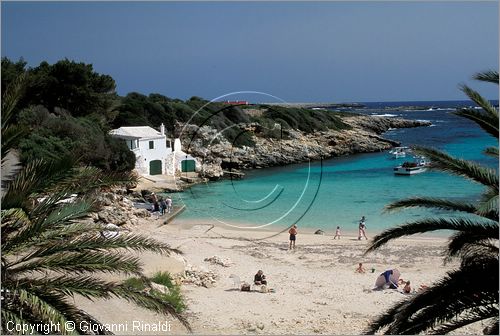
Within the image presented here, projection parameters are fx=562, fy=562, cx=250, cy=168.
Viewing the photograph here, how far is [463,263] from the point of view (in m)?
7.43

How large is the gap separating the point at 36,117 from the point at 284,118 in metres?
38.8

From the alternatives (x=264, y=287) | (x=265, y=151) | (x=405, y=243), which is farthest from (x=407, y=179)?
(x=264, y=287)

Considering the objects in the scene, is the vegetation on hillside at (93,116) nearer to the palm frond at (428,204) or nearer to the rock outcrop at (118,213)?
the rock outcrop at (118,213)

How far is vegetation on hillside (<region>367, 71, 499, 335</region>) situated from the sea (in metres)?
12.4

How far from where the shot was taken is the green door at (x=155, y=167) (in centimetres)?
4156

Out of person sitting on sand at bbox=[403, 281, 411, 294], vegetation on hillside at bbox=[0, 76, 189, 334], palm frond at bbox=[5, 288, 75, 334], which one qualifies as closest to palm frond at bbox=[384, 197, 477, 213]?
vegetation on hillside at bbox=[0, 76, 189, 334]

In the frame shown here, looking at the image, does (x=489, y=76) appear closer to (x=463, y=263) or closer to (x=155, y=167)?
(x=463, y=263)

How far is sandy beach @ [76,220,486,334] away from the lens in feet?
42.2

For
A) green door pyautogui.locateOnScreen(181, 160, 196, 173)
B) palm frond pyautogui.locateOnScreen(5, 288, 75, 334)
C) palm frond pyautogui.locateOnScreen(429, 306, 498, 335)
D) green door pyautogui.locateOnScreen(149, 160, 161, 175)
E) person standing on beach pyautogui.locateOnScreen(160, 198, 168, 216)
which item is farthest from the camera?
green door pyautogui.locateOnScreen(181, 160, 196, 173)

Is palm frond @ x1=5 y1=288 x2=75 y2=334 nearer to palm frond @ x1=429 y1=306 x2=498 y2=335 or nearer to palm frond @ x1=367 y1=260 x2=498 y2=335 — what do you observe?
palm frond @ x1=367 y1=260 x2=498 y2=335

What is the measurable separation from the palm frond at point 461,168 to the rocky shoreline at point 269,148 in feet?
127

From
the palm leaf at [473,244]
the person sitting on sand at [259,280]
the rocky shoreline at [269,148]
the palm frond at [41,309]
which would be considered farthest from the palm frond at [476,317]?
the rocky shoreline at [269,148]

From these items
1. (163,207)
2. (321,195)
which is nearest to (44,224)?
(163,207)

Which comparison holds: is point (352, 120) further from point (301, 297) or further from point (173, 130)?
point (301, 297)
